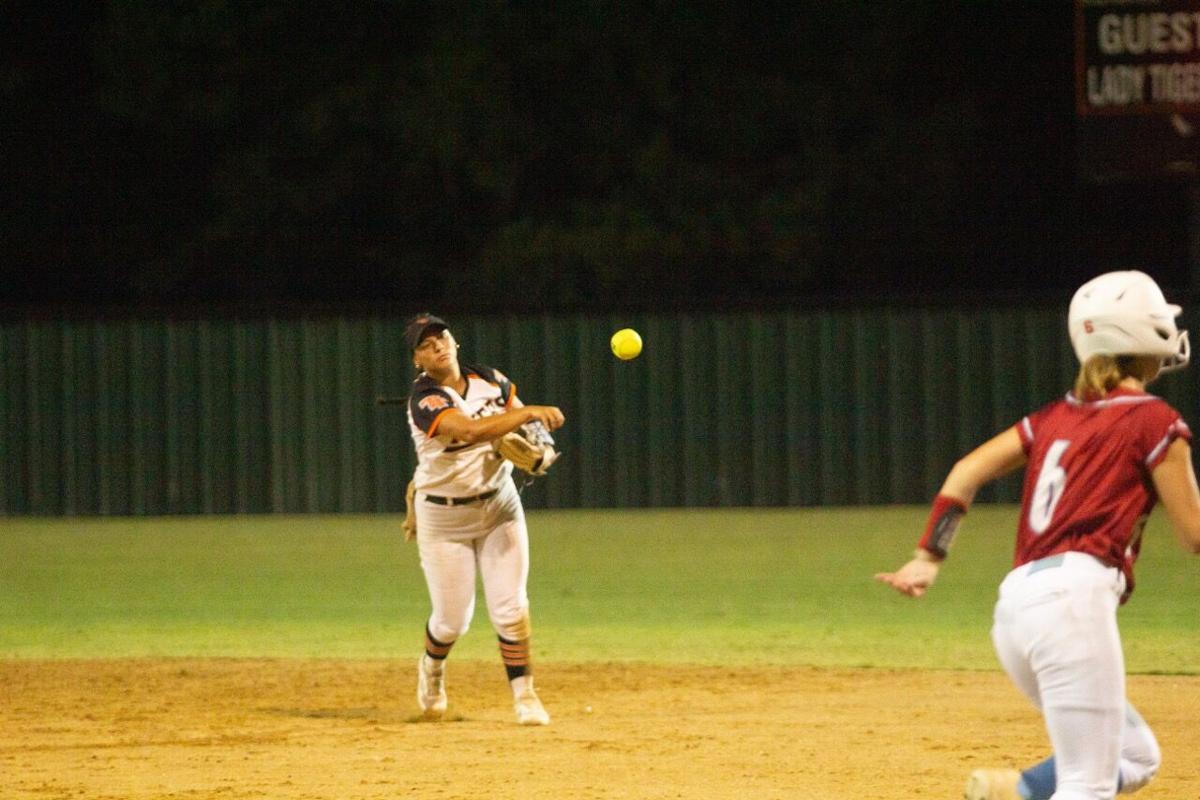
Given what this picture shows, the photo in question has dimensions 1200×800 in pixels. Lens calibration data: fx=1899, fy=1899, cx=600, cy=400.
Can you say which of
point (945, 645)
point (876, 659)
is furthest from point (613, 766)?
point (945, 645)

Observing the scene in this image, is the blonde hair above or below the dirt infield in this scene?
above

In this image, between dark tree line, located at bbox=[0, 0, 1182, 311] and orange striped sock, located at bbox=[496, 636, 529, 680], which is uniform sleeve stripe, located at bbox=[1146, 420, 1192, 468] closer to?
orange striped sock, located at bbox=[496, 636, 529, 680]

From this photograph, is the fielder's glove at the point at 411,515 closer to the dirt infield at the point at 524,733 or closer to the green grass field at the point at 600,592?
the dirt infield at the point at 524,733

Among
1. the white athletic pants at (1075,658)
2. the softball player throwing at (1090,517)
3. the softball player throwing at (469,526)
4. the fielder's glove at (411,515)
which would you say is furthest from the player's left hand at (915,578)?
the fielder's glove at (411,515)

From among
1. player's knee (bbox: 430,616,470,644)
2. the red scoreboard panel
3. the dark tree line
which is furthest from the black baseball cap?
the dark tree line

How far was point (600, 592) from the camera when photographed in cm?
1468

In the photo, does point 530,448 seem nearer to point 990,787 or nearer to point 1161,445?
point 990,787

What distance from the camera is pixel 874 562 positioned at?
53.7 feet

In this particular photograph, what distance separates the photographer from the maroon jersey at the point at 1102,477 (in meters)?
4.62

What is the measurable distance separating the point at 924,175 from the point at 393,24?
9.06 metres

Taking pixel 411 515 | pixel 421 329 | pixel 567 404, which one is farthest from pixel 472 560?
pixel 567 404

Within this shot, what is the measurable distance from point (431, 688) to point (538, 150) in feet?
72.7

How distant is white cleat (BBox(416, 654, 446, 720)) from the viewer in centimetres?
898

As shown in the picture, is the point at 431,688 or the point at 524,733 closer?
the point at 524,733
